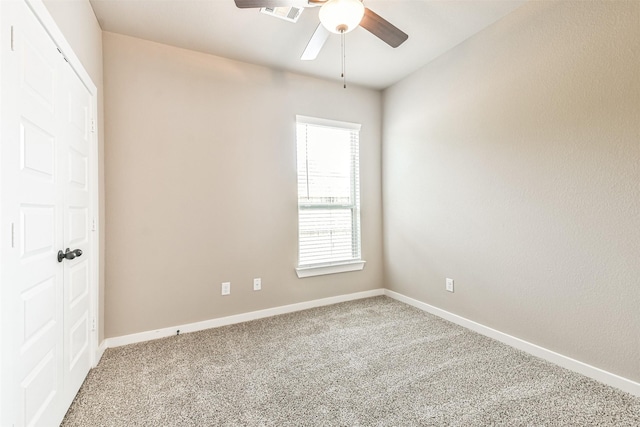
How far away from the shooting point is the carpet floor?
→ 1.54 meters

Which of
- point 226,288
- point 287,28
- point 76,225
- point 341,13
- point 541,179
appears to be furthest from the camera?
point 226,288

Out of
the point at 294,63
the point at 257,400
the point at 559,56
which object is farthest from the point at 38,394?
the point at 559,56

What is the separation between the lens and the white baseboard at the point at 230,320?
95.8 inches

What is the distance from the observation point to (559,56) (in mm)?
2010

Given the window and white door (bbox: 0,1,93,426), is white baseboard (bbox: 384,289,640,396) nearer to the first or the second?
the window

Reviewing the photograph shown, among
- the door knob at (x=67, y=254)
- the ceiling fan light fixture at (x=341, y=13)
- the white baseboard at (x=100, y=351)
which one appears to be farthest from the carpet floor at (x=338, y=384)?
the ceiling fan light fixture at (x=341, y=13)

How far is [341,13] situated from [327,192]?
201 centimetres

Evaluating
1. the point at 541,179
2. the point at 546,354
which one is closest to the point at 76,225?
the point at 541,179

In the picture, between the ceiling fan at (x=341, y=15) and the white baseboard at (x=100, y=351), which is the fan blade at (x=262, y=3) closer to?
the ceiling fan at (x=341, y=15)

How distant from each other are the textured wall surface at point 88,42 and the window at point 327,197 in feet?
5.71

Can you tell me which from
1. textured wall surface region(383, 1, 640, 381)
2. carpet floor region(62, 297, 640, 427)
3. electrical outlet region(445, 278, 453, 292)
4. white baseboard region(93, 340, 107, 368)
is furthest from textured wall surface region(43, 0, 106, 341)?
electrical outlet region(445, 278, 453, 292)

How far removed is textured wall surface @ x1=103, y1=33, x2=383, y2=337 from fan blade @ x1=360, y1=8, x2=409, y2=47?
4.63 ft

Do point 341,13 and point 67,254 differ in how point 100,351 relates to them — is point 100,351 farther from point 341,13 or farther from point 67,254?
point 341,13

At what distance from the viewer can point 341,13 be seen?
61.4 inches
